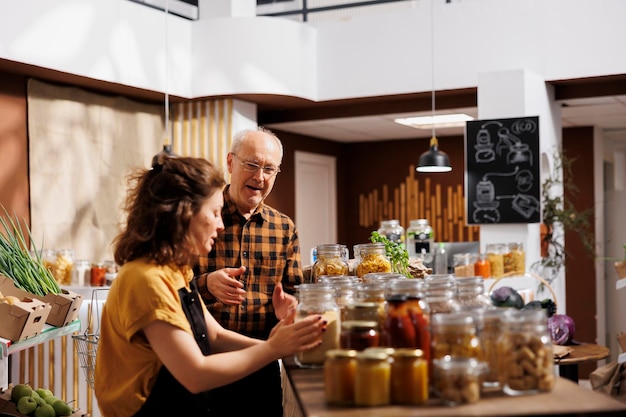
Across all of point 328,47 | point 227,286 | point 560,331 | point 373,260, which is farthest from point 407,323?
point 328,47

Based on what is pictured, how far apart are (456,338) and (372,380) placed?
23 centimetres

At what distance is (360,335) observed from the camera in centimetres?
198

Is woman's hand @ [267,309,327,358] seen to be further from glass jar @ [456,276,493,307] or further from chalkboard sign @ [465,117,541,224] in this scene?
chalkboard sign @ [465,117,541,224]

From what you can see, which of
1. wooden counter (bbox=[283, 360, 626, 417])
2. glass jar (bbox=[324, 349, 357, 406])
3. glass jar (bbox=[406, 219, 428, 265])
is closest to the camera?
wooden counter (bbox=[283, 360, 626, 417])

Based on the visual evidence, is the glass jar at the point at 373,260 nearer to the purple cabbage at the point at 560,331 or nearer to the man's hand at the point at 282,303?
the man's hand at the point at 282,303

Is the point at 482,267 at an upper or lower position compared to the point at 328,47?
lower

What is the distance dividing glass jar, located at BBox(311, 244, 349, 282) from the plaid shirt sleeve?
19 cm

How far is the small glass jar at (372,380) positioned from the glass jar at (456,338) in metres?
0.16

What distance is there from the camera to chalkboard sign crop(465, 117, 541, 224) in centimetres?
692

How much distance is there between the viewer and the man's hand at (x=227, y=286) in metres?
2.78

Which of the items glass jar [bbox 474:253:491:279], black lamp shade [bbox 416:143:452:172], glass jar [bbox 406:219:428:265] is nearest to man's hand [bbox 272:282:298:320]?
glass jar [bbox 474:253:491:279]

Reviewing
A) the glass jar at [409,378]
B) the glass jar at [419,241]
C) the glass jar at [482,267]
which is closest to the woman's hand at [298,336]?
the glass jar at [409,378]

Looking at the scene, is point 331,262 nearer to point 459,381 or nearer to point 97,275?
point 459,381

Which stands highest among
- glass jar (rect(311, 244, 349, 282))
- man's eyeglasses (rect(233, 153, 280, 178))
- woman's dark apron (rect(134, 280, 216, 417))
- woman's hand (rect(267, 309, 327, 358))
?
man's eyeglasses (rect(233, 153, 280, 178))
